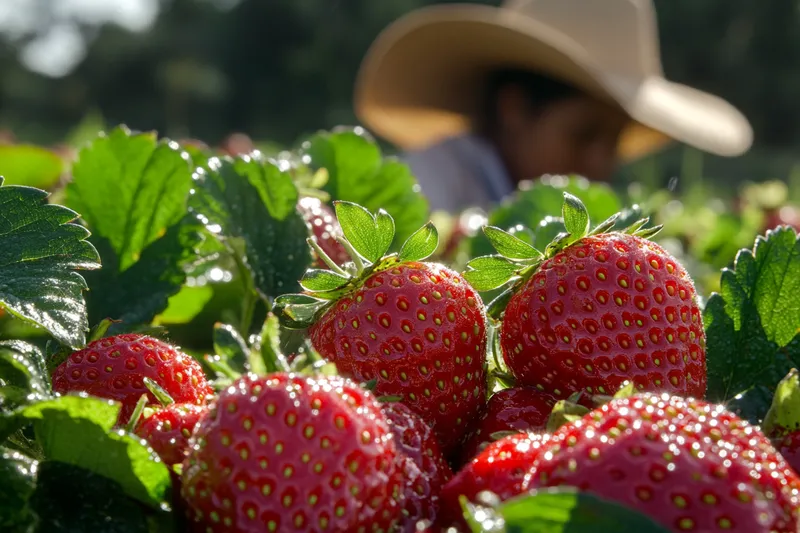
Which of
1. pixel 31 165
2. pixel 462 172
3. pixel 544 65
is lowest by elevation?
pixel 462 172

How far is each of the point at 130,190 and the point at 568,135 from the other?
3214 mm

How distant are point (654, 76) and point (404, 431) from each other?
3941 mm

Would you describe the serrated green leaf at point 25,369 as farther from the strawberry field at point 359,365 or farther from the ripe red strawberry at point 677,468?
the ripe red strawberry at point 677,468

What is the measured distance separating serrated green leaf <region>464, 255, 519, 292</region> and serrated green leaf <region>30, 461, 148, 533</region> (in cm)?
32

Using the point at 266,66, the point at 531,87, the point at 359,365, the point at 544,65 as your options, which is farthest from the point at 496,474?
the point at 266,66

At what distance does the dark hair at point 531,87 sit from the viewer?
385cm

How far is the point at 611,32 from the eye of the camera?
386cm

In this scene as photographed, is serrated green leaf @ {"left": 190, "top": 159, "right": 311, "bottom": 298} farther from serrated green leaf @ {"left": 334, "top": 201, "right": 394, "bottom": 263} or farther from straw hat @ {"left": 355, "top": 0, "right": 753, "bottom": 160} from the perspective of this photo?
straw hat @ {"left": 355, "top": 0, "right": 753, "bottom": 160}

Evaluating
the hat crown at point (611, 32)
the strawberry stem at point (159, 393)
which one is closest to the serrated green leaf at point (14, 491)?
the strawberry stem at point (159, 393)

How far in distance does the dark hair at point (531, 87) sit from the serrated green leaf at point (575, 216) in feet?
10.4

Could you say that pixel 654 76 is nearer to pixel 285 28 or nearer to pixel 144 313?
pixel 144 313

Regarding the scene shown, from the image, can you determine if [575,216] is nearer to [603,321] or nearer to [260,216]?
[603,321]

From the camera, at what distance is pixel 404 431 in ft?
1.75

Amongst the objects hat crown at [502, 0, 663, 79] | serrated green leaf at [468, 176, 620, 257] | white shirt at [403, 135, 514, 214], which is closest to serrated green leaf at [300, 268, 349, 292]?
serrated green leaf at [468, 176, 620, 257]
